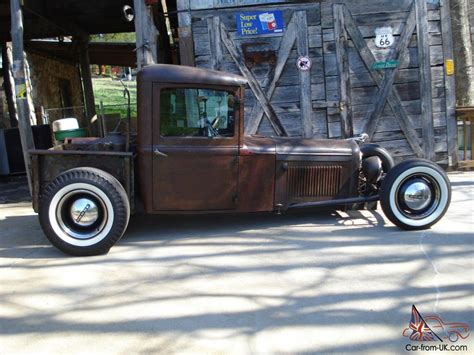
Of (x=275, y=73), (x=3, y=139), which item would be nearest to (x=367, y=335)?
(x=275, y=73)

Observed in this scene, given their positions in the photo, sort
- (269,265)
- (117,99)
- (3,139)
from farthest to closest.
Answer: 1. (117,99)
2. (3,139)
3. (269,265)

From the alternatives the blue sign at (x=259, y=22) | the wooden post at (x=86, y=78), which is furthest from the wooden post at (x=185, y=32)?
the wooden post at (x=86, y=78)

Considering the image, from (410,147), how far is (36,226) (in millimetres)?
5926

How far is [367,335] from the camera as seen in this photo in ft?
9.91

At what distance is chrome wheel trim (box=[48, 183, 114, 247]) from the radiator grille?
6.35 feet

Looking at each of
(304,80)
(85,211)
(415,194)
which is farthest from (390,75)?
(85,211)

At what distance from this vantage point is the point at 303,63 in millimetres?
7645

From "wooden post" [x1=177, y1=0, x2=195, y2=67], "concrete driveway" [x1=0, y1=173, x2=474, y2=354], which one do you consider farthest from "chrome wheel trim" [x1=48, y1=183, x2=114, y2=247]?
"wooden post" [x1=177, y1=0, x2=195, y2=67]

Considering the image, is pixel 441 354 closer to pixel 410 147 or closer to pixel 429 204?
pixel 429 204

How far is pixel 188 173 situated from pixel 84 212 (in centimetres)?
109

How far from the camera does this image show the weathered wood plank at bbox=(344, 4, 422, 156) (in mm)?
7664

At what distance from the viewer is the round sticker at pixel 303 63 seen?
25.1 feet

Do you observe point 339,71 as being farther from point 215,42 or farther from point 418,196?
point 418,196
